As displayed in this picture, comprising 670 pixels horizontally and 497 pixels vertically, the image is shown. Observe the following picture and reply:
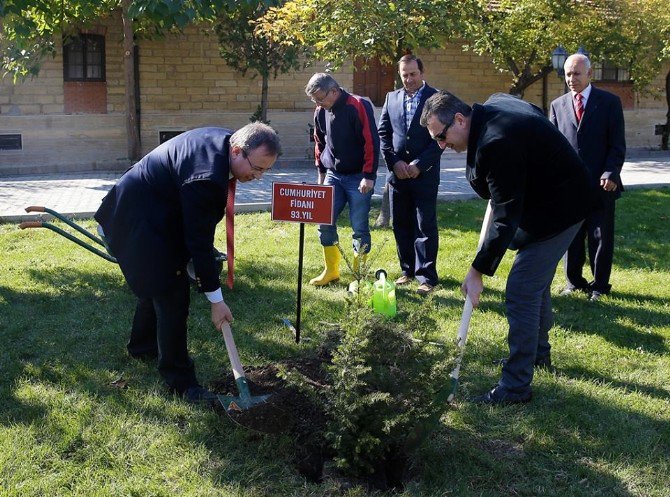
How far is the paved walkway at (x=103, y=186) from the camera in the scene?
1155cm

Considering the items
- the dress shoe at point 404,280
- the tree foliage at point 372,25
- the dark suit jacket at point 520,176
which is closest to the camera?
the dark suit jacket at point 520,176

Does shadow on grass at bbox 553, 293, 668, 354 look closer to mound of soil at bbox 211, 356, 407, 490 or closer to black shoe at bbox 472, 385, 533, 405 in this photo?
black shoe at bbox 472, 385, 533, 405

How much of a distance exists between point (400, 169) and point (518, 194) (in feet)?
9.59

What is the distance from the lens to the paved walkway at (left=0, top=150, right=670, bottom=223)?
1155 centimetres

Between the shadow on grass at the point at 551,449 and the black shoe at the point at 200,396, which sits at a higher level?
the black shoe at the point at 200,396

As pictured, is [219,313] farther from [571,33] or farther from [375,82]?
[375,82]

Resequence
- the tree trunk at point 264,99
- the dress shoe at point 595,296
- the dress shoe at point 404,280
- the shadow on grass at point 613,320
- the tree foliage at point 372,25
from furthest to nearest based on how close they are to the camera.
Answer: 1. the tree trunk at point 264,99
2. the tree foliage at point 372,25
3. the dress shoe at point 404,280
4. the dress shoe at point 595,296
5. the shadow on grass at point 613,320

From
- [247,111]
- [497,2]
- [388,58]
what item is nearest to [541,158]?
[388,58]

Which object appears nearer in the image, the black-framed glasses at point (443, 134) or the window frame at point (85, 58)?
the black-framed glasses at point (443, 134)

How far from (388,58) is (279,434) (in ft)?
25.1

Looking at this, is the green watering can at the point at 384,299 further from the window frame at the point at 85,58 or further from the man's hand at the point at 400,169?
the window frame at the point at 85,58

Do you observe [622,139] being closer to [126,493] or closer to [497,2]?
[126,493]

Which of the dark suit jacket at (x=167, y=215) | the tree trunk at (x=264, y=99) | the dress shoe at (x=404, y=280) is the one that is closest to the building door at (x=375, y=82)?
the tree trunk at (x=264, y=99)

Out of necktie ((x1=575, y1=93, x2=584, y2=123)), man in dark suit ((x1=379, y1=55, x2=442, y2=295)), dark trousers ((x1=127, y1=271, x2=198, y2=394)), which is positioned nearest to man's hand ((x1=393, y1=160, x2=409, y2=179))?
man in dark suit ((x1=379, y1=55, x2=442, y2=295))
